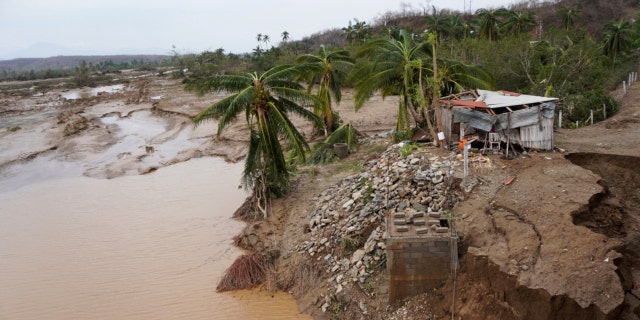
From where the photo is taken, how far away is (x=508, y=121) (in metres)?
11.6

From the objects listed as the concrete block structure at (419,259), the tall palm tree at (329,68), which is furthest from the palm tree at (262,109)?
the tall palm tree at (329,68)

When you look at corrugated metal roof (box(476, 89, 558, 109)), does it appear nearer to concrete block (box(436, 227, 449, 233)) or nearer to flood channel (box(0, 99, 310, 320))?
concrete block (box(436, 227, 449, 233))

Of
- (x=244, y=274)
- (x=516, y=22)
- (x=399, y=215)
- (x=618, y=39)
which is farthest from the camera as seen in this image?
(x=516, y=22)

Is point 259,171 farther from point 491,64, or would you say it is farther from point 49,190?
point 491,64

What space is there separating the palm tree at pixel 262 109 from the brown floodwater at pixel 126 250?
7.25 feet

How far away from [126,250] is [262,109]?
6.20m

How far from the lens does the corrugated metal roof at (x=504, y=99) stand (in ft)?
39.1

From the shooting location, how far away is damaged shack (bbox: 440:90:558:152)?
11.6m

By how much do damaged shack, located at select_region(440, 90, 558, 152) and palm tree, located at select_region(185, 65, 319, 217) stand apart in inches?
177

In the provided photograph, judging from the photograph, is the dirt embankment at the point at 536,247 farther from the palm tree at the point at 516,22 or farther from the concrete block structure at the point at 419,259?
the palm tree at the point at 516,22

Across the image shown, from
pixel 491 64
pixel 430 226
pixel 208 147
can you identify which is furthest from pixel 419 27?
pixel 430 226

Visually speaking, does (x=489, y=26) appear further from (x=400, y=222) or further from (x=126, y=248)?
(x=126, y=248)

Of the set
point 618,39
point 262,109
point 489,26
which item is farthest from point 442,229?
point 489,26

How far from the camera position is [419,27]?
68375 millimetres
